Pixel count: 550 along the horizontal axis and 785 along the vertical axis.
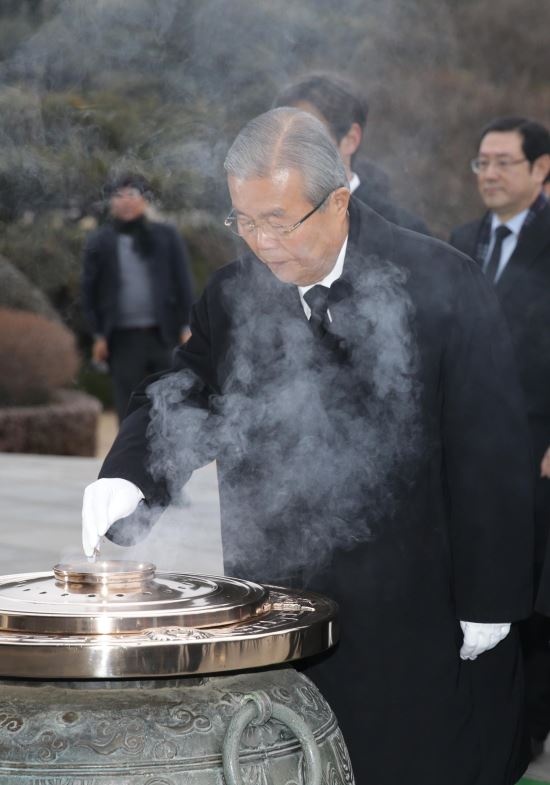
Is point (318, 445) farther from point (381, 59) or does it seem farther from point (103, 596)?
point (381, 59)

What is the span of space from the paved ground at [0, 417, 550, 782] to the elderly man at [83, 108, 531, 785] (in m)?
0.49

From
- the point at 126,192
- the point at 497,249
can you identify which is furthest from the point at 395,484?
the point at 126,192

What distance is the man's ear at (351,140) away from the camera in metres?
4.07

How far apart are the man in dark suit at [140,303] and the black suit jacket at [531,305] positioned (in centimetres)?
354

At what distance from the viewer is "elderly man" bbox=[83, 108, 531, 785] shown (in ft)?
9.23

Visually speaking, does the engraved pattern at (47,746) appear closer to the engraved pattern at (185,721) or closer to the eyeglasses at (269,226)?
the engraved pattern at (185,721)

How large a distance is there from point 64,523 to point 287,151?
5546 mm

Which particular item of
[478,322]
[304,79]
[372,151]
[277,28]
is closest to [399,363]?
[478,322]

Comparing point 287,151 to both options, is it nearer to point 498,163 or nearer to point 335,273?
point 335,273

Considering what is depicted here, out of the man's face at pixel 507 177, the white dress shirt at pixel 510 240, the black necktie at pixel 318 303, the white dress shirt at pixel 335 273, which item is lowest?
the black necktie at pixel 318 303

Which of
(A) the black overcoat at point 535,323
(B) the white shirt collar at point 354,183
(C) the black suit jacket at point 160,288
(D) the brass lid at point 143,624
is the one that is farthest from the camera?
(C) the black suit jacket at point 160,288

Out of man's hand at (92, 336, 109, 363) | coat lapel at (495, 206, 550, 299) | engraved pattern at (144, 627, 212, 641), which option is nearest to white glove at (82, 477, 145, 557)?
engraved pattern at (144, 627, 212, 641)

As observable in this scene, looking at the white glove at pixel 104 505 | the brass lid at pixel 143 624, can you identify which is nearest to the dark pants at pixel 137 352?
the white glove at pixel 104 505

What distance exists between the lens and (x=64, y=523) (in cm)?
794
